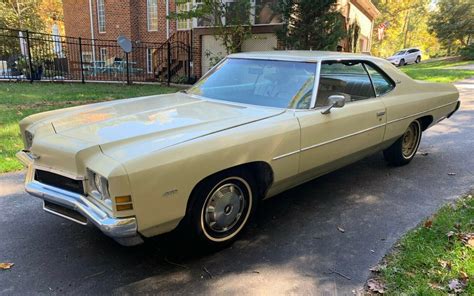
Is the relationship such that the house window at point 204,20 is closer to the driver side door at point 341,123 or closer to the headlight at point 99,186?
the driver side door at point 341,123

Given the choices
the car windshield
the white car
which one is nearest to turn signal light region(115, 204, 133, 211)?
the car windshield

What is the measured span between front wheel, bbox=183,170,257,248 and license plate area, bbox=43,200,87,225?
0.73 metres

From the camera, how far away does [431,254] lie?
304 centimetres

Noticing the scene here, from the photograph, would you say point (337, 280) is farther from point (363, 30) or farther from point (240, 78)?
point (363, 30)

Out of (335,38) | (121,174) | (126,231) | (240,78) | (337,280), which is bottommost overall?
(337,280)

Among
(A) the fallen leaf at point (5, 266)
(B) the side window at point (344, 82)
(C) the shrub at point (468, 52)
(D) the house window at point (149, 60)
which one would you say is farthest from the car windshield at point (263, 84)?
(C) the shrub at point (468, 52)

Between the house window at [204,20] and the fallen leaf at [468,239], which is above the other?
the house window at [204,20]

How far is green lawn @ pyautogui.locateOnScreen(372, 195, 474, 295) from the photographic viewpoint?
8.75ft

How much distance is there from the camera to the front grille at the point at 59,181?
2697 millimetres

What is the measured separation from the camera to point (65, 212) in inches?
111

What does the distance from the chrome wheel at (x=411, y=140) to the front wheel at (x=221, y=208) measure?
296cm

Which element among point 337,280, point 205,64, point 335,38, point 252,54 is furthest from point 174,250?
point 205,64

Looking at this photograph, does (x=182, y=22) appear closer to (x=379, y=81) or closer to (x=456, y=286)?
(x=379, y=81)

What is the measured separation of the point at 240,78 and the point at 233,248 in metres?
1.87
